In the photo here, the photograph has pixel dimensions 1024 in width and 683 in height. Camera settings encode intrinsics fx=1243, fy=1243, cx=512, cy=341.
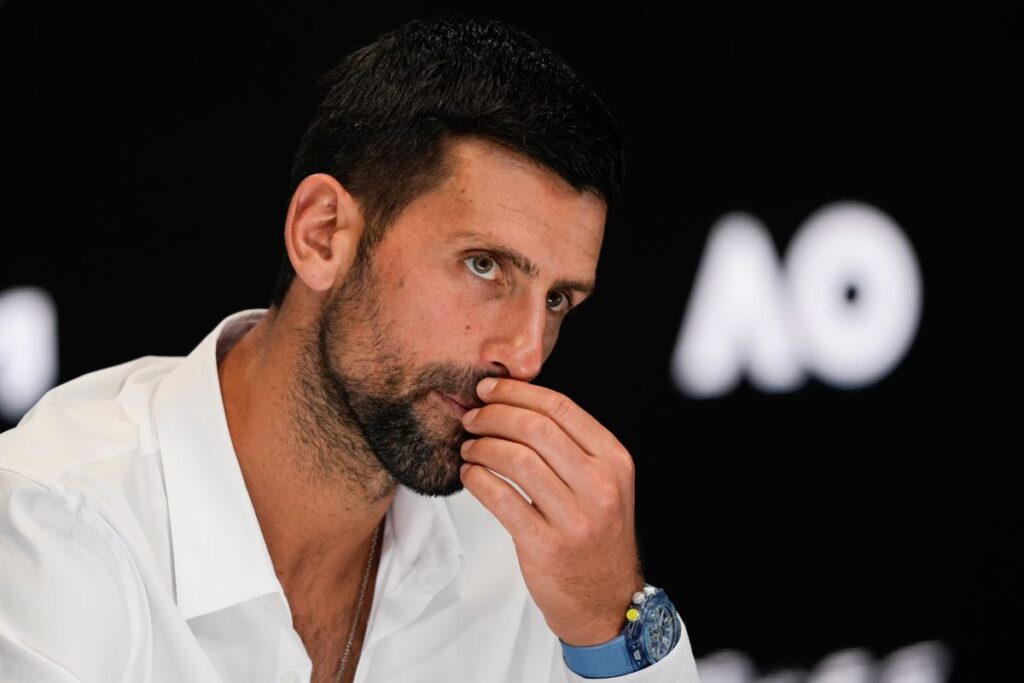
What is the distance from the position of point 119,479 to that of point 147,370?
0.33 meters

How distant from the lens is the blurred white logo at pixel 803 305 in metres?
2.71

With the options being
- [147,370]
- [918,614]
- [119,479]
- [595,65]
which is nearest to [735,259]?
[595,65]

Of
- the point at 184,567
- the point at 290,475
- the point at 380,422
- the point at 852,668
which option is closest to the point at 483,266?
the point at 380,422

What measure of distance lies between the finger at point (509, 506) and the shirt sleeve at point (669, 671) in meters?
0.24

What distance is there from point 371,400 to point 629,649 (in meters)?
0.51

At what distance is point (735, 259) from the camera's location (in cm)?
271

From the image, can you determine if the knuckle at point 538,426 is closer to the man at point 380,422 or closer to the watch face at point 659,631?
the man at point 380,422

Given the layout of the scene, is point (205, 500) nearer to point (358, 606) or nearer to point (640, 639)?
point (358, 606)

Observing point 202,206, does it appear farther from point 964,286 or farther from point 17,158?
point 964,286

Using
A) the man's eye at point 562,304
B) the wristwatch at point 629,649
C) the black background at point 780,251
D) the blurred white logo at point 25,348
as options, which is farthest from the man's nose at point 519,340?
the blurred white logo at point 25,348

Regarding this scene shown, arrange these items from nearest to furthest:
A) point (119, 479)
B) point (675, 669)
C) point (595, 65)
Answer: point (119, 479) < point (675, 669) < point (595, 65)

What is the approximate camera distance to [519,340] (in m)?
1.69

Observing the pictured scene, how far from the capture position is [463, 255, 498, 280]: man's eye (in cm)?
171

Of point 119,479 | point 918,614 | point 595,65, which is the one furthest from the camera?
point 918,614
